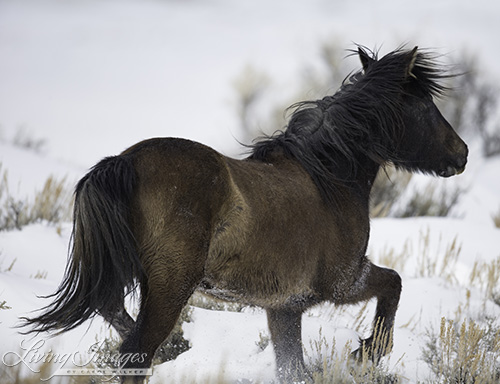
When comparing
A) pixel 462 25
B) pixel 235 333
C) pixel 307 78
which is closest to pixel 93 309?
pixel 235 333

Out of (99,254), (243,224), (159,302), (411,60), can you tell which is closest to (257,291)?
(243,224)

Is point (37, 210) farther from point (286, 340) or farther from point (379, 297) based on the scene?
point (379, 297)

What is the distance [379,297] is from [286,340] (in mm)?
785

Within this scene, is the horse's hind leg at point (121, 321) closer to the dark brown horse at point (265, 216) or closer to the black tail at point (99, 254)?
the dark brown horse at point (265, 216)

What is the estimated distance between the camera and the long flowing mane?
4.29 m

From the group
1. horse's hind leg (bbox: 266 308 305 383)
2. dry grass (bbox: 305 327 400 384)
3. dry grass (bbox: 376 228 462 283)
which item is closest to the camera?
dry grass (bbox: 305 327 400 384)

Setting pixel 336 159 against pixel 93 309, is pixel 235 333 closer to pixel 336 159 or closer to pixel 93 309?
pixel 336 159

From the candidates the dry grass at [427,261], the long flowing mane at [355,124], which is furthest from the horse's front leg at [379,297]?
the dry grass at [427,261]

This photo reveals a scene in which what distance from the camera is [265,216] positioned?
11.3 ft

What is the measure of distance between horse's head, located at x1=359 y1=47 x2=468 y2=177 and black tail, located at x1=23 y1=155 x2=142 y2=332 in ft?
7.51

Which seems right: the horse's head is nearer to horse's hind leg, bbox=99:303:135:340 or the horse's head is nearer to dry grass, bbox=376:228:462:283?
horse's hind leg, bbox=99:303:135:340

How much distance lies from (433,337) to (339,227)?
223 centimetres

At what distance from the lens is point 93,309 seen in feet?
10.1

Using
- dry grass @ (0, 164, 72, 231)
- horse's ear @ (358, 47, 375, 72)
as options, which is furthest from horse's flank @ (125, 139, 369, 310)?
dry grass @ (0, 164, 72, 231)
